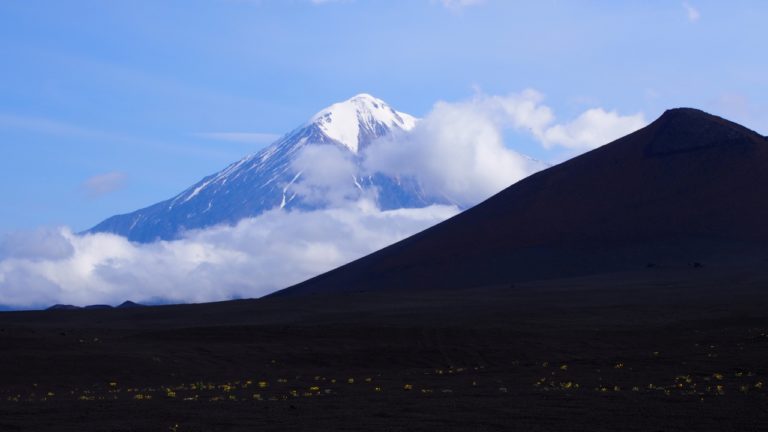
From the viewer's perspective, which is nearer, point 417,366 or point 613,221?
point 417,366

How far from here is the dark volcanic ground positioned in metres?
20.2

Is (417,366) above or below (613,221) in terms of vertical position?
below

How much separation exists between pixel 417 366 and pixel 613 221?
203 ft

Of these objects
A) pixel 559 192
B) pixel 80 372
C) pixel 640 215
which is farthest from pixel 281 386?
pixel 559 192

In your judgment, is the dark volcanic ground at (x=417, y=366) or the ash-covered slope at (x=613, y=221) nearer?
the dark volcanic ground at (x=417, y=366)

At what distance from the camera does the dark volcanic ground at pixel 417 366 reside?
20.2 meters

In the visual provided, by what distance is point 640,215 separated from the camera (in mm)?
92938

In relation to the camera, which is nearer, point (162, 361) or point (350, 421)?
point (350, 421)

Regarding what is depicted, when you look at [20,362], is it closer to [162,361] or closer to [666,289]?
[162,361]

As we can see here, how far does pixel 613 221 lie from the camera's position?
305ft

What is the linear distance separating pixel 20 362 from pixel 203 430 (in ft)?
51.3

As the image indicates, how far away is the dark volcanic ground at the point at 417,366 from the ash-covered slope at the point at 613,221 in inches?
864

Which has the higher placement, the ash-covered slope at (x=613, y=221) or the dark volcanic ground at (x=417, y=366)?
the ash-covered slope at (x=613, y=221)

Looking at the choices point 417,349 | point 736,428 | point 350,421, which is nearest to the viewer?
point 736,428
